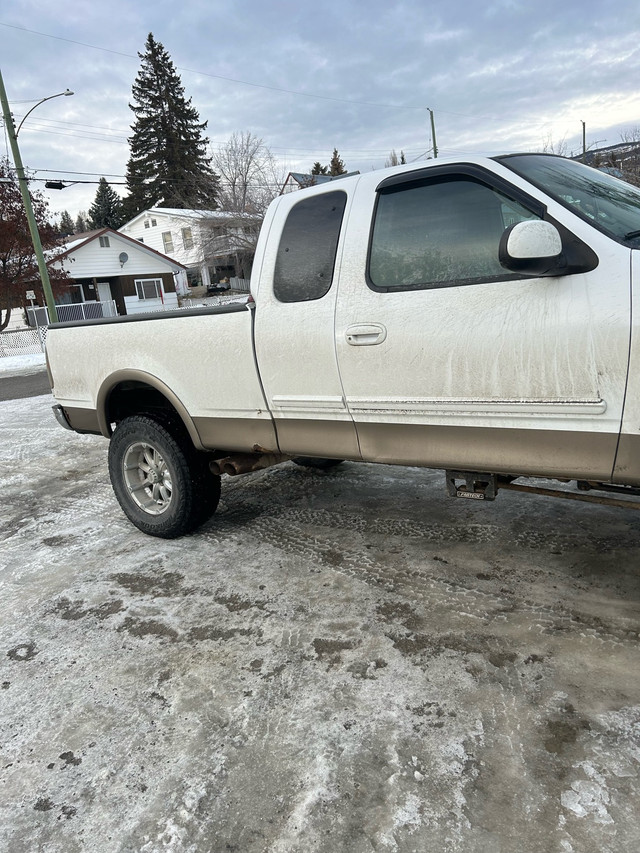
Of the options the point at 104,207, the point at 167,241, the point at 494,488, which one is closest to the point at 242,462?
the point at 494,488

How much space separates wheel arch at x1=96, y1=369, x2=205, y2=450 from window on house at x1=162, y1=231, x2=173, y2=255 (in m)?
46.2

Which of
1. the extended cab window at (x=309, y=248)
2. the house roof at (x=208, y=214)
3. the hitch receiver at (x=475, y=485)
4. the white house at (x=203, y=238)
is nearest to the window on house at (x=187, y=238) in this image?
the white house at (x=203, y=238)

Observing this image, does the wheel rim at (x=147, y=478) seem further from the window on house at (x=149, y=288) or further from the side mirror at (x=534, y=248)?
the window on house at (x=149, y=288)

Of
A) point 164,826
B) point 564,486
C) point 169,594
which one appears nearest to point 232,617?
point 169,594

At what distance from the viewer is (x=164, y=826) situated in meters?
1.96

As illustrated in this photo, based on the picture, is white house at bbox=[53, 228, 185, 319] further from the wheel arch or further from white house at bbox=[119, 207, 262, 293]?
the wheel arch

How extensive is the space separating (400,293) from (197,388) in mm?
1473

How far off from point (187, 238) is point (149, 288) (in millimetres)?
5203

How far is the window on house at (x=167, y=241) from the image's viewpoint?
4753cm

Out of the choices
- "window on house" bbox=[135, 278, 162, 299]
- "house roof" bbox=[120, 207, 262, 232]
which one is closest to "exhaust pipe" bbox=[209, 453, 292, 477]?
"house roof" bbox=[120, 207, 262, 232]

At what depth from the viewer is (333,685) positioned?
255cm

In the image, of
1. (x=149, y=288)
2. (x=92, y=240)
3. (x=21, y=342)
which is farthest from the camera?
(x=149, y=288)

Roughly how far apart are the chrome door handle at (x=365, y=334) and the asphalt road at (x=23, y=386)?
11.0 meters

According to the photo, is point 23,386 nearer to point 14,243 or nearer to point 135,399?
point 14,243
